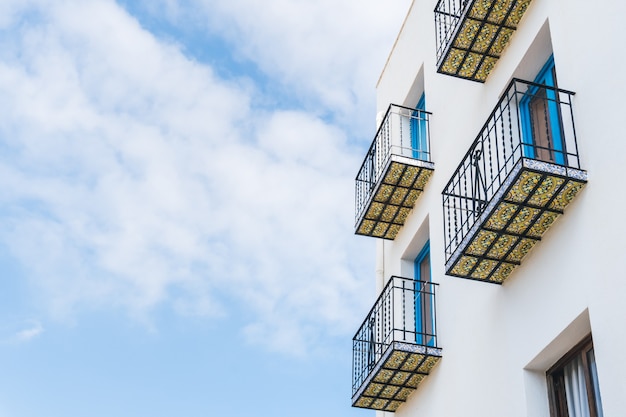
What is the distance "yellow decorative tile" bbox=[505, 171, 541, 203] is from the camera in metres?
9.88

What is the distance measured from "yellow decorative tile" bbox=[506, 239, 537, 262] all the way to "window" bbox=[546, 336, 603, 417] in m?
1.25

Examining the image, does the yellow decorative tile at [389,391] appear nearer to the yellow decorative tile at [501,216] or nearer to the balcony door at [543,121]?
the balcony door at [543,121]

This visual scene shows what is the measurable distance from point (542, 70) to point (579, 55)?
61.3 inches

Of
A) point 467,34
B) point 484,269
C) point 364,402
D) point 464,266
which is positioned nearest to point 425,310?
point 364,402

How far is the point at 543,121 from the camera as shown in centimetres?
1188

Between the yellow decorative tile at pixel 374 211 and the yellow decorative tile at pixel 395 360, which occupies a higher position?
the yellow decorative tile at pixel 374 211

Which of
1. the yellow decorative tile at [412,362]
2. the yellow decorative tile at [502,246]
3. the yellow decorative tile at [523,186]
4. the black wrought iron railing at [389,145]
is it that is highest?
the black wrought iron railing at [389,145]

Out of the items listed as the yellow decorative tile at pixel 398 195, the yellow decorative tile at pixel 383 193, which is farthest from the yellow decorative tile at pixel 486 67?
the yellow decorative tile at pixel 383 193

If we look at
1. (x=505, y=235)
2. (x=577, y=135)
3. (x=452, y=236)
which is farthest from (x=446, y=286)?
(x=577, y=135)

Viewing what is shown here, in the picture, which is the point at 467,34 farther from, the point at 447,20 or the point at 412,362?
the point at 412,362

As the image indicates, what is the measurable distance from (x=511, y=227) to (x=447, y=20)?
5.57 meters

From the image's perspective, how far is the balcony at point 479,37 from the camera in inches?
493

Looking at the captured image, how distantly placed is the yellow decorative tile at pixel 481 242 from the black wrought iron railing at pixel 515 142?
0.66 feet

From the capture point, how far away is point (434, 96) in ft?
50.9
